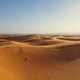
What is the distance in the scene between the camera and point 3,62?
20.2 ft

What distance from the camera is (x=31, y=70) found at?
5500 millimetres

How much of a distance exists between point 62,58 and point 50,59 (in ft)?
1.22

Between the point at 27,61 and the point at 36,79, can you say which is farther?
the point at 27,61

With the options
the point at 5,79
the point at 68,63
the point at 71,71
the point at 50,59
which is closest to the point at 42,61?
the point at 50,59

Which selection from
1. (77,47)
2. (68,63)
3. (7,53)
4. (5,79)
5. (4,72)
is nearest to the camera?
(5,79)

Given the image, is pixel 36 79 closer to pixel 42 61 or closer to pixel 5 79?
pixel 5 79

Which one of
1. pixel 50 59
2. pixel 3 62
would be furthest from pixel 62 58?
pixel 3 62

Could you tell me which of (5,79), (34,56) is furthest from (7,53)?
(5,79)

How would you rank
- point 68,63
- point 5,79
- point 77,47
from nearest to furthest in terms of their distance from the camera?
point 5,79 → point 68,63 → point 77,47

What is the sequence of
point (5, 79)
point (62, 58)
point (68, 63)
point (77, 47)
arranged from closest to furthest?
point (5, 79) → point (68, 63) → point (62, 58) → point (77, 47)

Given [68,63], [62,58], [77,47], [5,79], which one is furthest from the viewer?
[77,47]

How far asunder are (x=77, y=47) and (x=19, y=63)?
235cm

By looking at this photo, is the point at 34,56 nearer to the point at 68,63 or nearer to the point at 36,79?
the point at 68,63

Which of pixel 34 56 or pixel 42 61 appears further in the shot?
pixel 34 56
